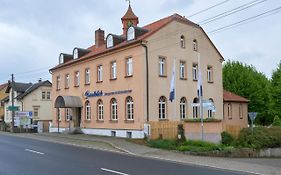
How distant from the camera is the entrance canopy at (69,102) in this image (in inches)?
1491

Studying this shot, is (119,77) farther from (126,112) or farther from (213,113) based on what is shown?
(213,113)

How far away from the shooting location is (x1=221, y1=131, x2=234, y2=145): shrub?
24.4 metres

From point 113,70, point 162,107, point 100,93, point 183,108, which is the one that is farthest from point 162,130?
point 100,93

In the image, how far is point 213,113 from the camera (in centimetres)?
3706

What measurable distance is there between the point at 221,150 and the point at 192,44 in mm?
15496

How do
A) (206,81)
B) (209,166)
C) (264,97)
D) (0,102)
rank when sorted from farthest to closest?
1. (0,102)
2. (264,97)
3. (206,81)
4. (209,166)

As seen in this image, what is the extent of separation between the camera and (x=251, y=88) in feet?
192

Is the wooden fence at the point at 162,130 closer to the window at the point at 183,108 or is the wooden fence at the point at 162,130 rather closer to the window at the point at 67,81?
the window at the point at 183,108

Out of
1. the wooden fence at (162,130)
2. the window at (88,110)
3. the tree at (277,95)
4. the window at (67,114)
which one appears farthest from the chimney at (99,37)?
the tree at (277,95)

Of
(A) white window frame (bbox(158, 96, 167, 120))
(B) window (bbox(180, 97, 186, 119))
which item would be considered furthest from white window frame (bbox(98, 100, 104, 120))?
(B) window (bbox(180, 97, 186, 119))

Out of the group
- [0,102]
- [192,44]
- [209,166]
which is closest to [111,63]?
[192,44]

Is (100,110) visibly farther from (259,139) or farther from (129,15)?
(259,139)

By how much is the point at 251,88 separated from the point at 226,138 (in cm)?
3622

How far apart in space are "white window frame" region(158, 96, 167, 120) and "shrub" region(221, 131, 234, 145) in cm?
807
